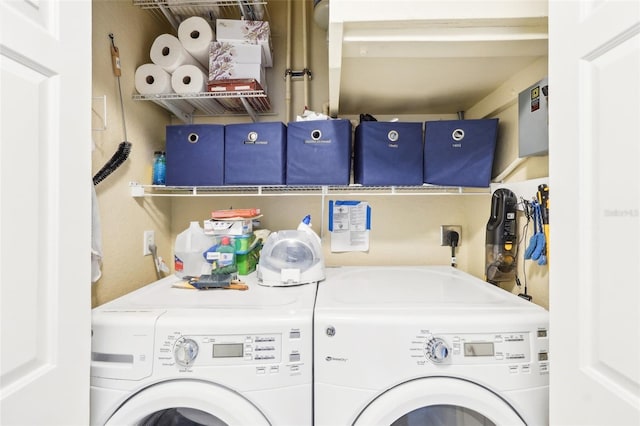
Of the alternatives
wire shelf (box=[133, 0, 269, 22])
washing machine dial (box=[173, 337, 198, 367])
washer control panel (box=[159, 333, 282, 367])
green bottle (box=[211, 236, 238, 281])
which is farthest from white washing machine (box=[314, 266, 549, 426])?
wire shelf (box=[133, 0, 269, 22])

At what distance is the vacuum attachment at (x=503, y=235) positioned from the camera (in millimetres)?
1290

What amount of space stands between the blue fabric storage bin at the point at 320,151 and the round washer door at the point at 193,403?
897mm

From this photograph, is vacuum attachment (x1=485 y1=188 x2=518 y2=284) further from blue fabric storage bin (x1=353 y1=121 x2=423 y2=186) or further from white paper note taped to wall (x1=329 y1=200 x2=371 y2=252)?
white paper note taped to wall (x1=329 y1=200 x2=371 y2=252)

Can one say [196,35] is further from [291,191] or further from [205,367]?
[205,367]

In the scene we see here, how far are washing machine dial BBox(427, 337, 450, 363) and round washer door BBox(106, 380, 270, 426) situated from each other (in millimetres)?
527

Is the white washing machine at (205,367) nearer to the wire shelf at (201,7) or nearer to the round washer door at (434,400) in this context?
the round washer door at (434,400)

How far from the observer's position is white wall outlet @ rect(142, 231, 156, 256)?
5.12 feet

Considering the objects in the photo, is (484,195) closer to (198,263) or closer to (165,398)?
(198,263)
